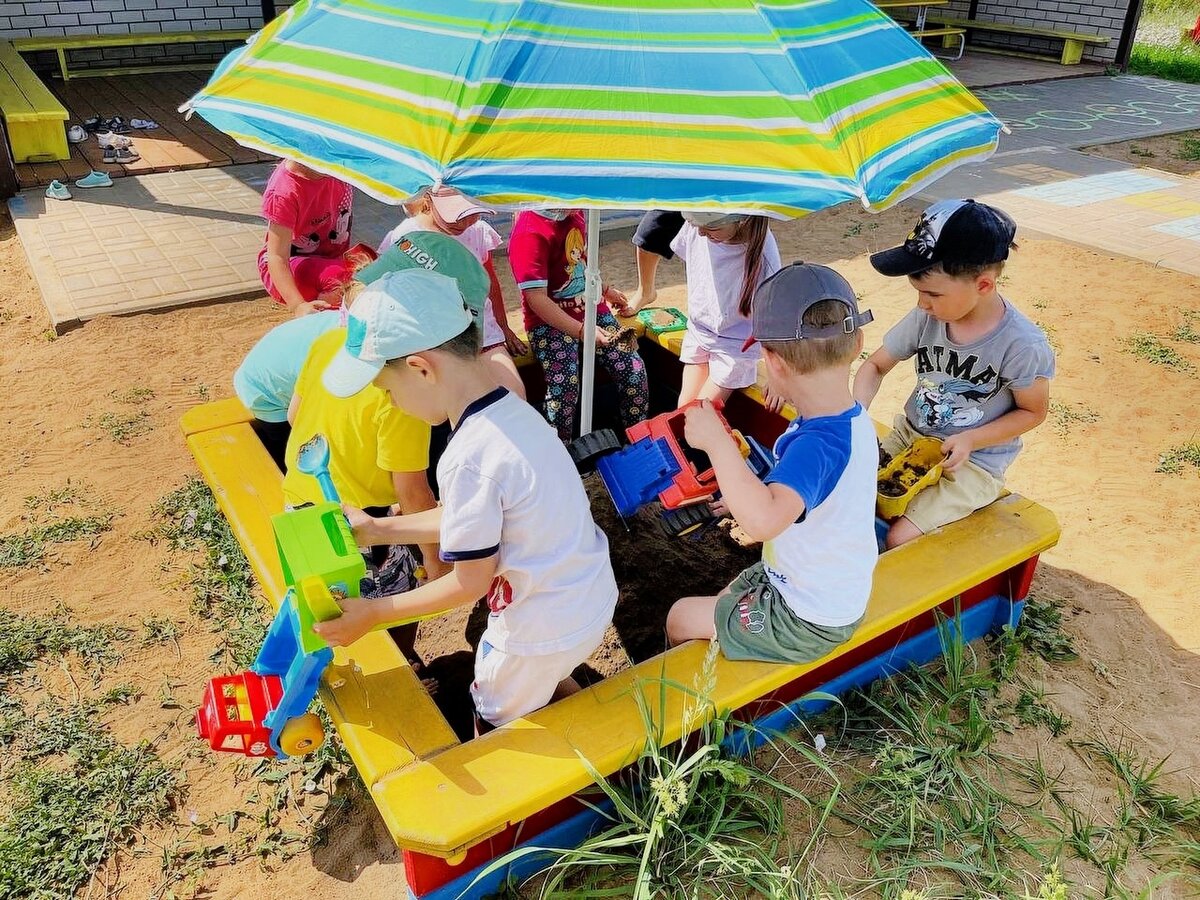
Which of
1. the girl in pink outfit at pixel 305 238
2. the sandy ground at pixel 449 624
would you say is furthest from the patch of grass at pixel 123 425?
the girl in pink outfit at pixel 305 238

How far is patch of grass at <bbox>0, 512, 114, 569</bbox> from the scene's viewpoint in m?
3.31

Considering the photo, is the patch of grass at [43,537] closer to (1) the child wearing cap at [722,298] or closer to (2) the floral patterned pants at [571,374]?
(2) the floral patterned pants at [571,374]

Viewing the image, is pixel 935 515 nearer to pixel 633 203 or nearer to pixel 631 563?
pixel 631 563

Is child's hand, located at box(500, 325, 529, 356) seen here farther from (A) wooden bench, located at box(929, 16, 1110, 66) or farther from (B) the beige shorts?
(A) wooden bench, located at box(929, 16, 1110, 66)

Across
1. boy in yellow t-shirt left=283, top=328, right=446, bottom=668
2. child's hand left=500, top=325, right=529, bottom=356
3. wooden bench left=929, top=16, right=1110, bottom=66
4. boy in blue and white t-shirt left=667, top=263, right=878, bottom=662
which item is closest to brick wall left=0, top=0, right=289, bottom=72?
child's hand left=500, top=325, right=529, bottom=356

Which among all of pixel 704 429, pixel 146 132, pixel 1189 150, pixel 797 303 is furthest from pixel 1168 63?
pixel 704 429

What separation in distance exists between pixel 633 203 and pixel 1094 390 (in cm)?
392

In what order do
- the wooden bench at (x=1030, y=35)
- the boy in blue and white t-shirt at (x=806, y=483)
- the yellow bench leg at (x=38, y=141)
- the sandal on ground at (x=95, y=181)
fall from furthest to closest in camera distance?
1. the wooden bench at (x=1030, y=35)
2. the yellow bench leg at (x=38, y=141)
3. the sandal on ground at (x=95, y=181)
4. the boy in blue and white t-shirt at (x=806, y=483)

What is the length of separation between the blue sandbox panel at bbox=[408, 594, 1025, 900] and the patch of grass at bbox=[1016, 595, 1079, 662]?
6 centimetres

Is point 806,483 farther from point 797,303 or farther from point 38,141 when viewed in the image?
point 38,141

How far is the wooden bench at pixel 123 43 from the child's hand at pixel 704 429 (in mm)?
9506

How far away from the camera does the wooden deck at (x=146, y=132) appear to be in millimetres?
7055

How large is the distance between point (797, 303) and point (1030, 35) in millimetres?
14685

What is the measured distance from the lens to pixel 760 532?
200 centimetres
